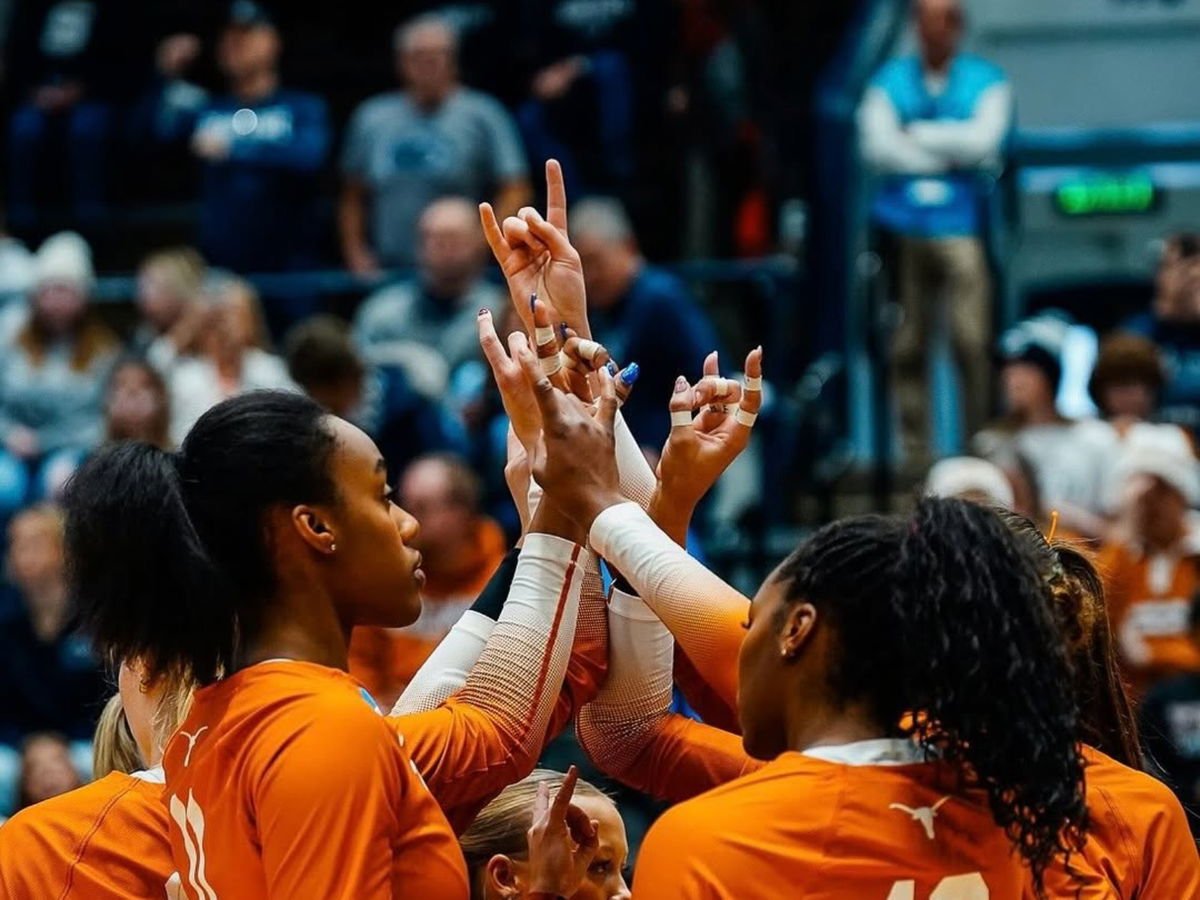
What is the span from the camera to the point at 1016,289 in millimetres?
8906

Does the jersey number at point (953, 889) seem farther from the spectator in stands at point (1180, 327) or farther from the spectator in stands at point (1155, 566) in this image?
the spectator in stands at point (1180, 327)

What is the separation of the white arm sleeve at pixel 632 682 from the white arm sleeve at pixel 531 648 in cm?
14

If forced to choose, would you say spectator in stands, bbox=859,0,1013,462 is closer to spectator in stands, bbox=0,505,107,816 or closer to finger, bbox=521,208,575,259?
spectator in stands, bbox=0,505,107,816

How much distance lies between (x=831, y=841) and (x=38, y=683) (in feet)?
16.5

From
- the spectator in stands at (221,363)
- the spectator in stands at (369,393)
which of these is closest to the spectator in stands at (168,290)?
the spectator in stands at (221,363)

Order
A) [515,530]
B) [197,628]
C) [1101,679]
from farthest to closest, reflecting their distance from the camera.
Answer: [515,530] → [1101,679] → [197,628]

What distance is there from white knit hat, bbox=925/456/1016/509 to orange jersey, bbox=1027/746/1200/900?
323 cm

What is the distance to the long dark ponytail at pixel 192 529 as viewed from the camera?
8.13 feet

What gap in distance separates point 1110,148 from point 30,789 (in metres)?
5.22

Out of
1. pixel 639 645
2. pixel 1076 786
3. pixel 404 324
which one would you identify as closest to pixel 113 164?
pixel 404 324

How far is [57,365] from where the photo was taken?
26.7ft

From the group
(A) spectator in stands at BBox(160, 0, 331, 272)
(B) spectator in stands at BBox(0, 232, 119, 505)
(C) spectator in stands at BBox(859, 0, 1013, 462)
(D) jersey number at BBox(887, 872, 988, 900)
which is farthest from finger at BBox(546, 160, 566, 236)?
(A) spectator in stands at BBox(160, 0, 331, 272)

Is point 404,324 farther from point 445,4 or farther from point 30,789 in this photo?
point 445,4

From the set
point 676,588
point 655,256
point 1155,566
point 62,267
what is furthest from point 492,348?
point 655,256
